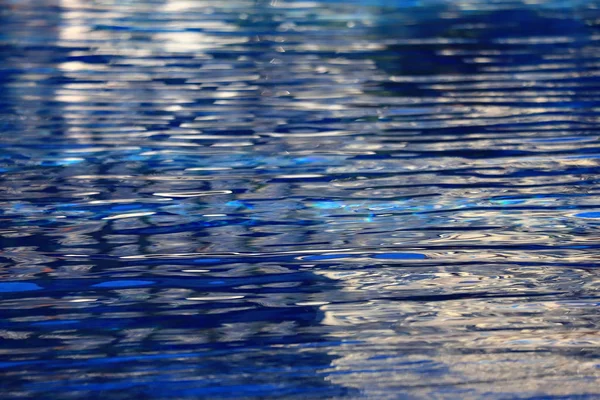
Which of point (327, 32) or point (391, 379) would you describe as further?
point (327, 32)

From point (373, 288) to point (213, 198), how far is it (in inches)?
41.1

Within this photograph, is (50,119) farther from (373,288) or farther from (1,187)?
(373,288)

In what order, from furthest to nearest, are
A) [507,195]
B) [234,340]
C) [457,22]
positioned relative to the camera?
1. [457,22]
2. [507,195]
3. [234,340]

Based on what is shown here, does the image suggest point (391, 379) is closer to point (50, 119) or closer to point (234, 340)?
point (234, 340)

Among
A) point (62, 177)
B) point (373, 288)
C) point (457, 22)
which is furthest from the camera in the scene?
point (457, 22)

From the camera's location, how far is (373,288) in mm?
2785

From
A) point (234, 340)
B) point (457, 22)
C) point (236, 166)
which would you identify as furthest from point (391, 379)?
point (457, 22)

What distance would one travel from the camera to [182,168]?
13.6 feet

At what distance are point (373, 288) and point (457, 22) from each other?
746 centimetres

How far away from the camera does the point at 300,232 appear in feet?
10.6

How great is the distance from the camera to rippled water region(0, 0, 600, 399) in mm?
2338

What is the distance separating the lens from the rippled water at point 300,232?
234cm

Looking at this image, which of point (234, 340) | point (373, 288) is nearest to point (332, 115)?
point (373, 288)

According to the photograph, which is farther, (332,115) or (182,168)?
(332,115)
